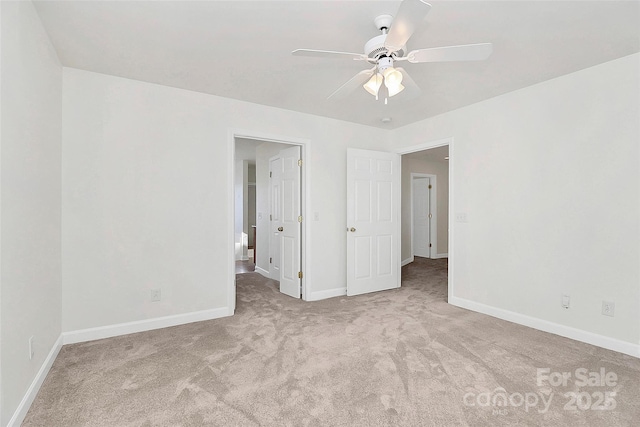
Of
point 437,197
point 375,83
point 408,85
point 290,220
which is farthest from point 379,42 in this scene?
point 437,197

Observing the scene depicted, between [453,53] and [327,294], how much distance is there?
3218mm

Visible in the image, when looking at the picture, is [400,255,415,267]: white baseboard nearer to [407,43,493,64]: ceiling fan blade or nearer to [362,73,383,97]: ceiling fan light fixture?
[362,73,383,97]: ceiling fan light fixture

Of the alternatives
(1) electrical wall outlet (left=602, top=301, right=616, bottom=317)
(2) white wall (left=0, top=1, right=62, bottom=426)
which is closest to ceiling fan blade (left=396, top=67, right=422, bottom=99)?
(2) white wall (left=0, top=1, right=62, bottom=426)

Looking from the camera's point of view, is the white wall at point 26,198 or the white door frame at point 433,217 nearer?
the white wall at point 26,198

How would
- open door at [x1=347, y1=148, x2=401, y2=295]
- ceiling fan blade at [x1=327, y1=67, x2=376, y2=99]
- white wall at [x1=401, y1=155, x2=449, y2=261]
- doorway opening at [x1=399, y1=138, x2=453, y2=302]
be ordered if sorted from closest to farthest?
1. ceiling fan blade at [x1=327, y1=67, x2=376, y2=99]
2. open door at [x1=347, y1=148, x2=401, y2=295]
3. white wall at [x1=401, y1=155, x2=449, y2=261]
4. doorway opening at [x1=399, y1=138, x2=453, y2=302]

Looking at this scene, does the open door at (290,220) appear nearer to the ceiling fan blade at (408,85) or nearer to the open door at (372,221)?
the open door at (372,221)

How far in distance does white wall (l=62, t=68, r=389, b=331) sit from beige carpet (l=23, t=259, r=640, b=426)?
1.32ft

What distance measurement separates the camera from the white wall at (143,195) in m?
2.80

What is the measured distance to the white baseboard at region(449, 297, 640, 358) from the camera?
2.57m

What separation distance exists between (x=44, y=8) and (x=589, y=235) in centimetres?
448

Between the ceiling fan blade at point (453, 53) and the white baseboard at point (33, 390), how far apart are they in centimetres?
302

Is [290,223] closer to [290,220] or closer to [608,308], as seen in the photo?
[290,220]

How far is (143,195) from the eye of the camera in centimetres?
308

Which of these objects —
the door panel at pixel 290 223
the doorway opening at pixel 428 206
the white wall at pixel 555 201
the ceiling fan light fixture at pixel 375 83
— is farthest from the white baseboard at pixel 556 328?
the doorway opening at pixel 428 206
